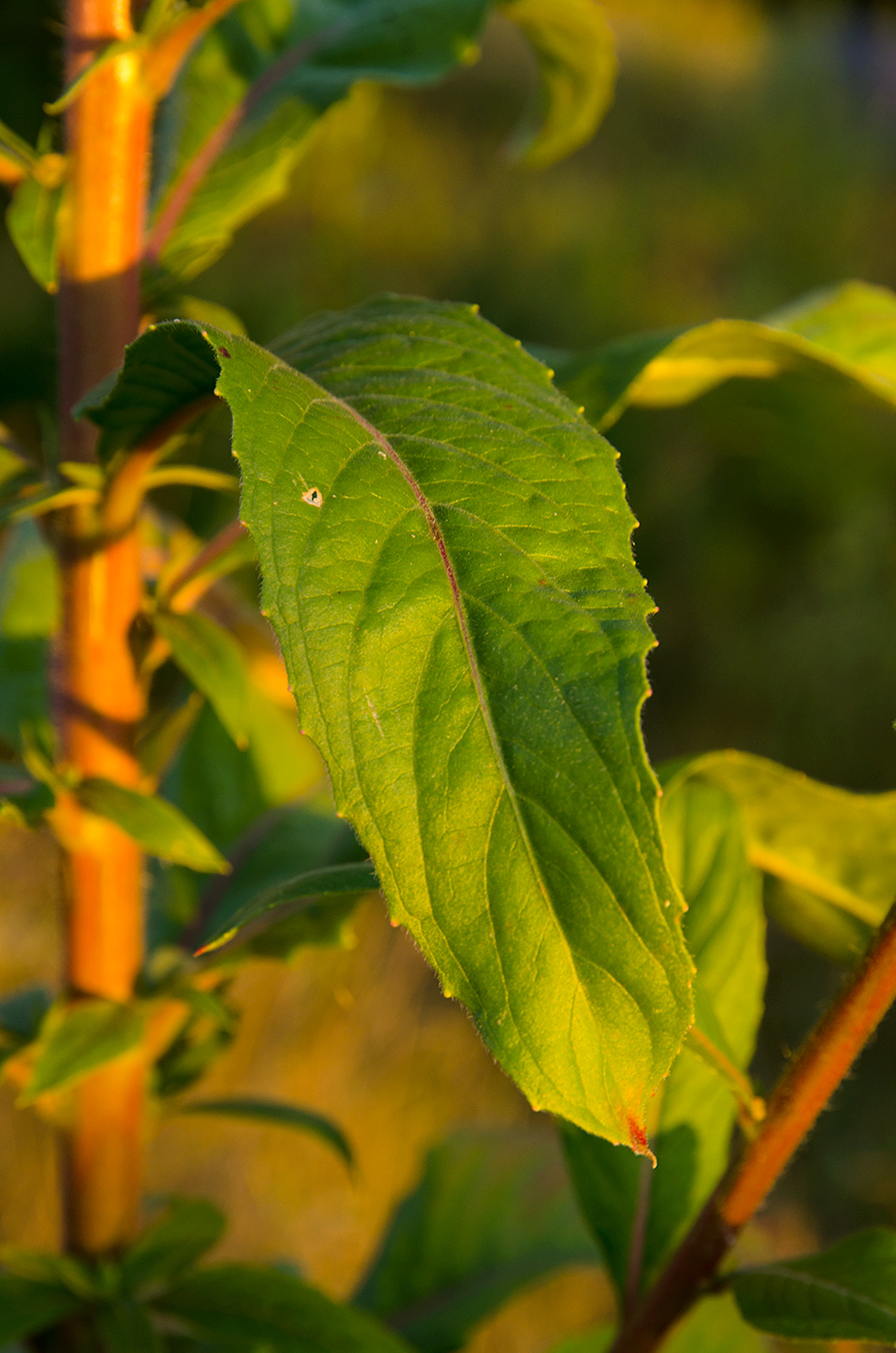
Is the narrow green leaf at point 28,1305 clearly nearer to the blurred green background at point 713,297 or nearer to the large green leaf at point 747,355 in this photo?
the large green leaf at point 747,355

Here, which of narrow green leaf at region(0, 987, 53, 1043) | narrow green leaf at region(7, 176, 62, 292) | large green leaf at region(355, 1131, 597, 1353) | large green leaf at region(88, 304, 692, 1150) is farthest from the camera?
large green leaf at region(355, 1131, 597, 1353)

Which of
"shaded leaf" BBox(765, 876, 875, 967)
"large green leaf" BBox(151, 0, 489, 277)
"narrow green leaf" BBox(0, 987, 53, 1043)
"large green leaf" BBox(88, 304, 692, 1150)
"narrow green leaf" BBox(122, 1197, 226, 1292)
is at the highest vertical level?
"large green leaf" BBox(151, 0, 489, 277)

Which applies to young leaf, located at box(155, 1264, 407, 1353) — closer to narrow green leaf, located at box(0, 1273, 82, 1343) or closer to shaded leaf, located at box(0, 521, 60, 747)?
narrow green leaf, located at box(0, 1273, 82, 1343)

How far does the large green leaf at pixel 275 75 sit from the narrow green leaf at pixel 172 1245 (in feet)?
1.26

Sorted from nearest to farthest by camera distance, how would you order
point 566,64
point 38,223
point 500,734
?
point 500,734 → point 38,223 → point 566,64

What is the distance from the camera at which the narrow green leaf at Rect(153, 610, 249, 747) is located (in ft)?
1.22

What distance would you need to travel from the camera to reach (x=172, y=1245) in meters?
0.45

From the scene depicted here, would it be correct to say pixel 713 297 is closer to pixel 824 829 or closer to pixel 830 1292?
pixel 824 829

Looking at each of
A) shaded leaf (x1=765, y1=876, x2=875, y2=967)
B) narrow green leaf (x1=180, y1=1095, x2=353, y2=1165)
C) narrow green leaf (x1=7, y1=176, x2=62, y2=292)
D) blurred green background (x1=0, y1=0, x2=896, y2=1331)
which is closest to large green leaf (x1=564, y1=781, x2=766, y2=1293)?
shaded leaf (x1=765, y1=876, x2=875, y2=967)

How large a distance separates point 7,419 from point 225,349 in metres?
3.34

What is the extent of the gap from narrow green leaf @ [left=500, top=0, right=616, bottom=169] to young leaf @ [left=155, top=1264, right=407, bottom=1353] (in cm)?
48

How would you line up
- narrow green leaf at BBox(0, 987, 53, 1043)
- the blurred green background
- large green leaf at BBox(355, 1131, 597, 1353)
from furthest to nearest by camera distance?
the blurred green background < large green leaf at BBox(355, 1131, 597, 1353) < narrow green leaf at BBox(0, 987, 53, 1043)

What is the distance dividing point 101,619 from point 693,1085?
0.95 feet

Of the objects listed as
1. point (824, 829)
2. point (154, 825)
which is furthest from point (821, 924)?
point (154, 825)
